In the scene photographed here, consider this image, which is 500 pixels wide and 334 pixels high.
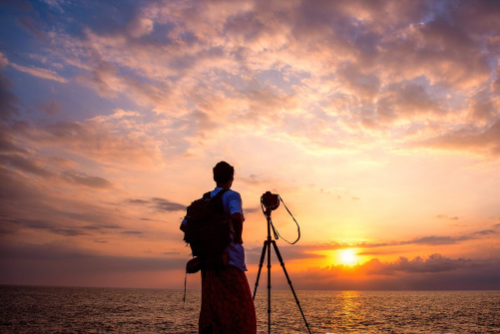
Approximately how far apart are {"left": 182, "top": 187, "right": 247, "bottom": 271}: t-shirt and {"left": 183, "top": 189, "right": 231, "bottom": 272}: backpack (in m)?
0.05

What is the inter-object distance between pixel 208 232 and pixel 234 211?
354 mm

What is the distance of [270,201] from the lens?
528 centimetres

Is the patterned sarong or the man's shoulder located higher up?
the man's shoulder

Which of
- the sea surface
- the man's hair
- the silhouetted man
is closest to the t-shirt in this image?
the silhouetted man

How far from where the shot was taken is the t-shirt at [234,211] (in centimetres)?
330

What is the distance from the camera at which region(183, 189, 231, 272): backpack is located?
129 inches

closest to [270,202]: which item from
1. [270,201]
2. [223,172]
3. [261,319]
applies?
[270,201]

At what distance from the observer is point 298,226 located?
16.3 ft

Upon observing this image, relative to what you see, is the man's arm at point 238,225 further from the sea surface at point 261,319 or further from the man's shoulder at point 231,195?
the sea surface at point 261,319

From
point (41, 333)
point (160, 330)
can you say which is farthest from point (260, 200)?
point (41, 333)

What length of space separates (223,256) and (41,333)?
867 inches

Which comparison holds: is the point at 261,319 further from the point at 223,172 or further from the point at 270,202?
the point at 223,172

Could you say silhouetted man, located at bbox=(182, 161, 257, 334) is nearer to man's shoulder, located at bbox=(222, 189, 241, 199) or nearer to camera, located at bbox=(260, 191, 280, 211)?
man's shoulder, located at bbox=(222, 189, 241, 199)

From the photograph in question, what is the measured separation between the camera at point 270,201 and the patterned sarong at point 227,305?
6.25 feet
